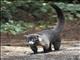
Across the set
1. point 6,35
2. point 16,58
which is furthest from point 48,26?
point 16,58

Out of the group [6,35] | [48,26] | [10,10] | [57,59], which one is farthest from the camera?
[10,10]

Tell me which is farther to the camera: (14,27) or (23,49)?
(14,27)

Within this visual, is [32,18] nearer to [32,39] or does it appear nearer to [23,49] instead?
[23,49]

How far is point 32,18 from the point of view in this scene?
13.1 m

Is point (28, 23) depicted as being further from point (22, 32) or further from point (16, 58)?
point (16, 58)

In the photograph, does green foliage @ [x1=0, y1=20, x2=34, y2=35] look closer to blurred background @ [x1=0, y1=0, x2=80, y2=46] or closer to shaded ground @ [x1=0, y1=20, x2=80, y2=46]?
blurred background @ [x1=0, y1=0, x2=80, y2=46]

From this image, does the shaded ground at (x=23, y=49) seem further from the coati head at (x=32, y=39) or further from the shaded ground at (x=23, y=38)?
the coati head at (x=32, y=39)

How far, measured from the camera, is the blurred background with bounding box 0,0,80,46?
1102 cm

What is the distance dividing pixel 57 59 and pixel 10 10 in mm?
5211

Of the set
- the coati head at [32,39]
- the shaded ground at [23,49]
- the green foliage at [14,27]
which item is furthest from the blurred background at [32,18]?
the coati head at [32,39]

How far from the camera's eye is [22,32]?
1118 cm

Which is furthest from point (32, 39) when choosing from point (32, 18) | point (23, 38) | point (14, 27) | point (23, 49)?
point (32, 18)

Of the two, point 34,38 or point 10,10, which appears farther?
point 10,10

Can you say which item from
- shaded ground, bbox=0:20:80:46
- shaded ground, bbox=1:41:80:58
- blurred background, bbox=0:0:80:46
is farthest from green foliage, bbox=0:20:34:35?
shaded ground, bbox=1:41:80:58
